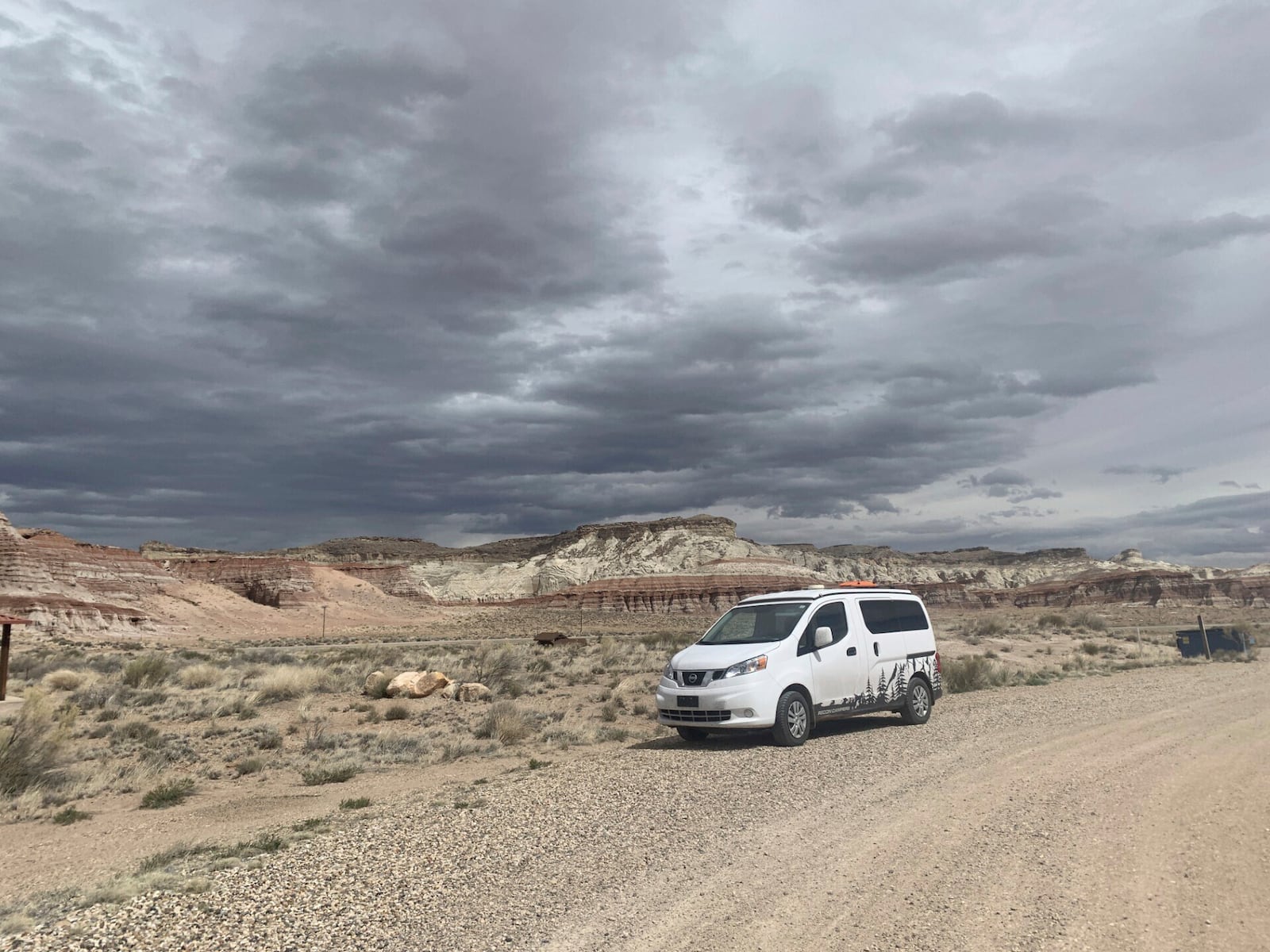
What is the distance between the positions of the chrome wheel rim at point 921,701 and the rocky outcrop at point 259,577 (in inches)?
3221

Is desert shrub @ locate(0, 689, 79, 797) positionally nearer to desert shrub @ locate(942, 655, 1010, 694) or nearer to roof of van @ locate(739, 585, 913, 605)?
roof of van @ locate(739, 585, 913, 605)

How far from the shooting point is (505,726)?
15.3 meters

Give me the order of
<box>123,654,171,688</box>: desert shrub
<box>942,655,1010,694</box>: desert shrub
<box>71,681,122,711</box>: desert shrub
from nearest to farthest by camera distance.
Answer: <box>71,681,122,711</box>: desert shrub
<box>942,655,1010,694</box>: desert shrub
<box>123,654,171,688</box>: desert shrub

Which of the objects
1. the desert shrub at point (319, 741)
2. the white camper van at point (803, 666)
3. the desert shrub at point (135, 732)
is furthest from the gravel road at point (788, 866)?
the desert shrub at point (135, 732)

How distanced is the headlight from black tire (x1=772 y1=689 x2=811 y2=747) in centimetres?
55

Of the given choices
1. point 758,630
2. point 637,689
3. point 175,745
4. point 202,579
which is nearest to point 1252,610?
point 637,689

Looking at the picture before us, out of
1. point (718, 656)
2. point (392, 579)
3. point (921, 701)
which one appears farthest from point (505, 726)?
point (392, 579)

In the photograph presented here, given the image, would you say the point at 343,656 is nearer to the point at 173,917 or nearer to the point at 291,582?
the point at 173,917

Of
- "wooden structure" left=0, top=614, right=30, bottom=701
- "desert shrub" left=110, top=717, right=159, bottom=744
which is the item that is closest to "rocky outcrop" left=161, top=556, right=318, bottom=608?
"wooden structure" left=0, top=614, right=30, bottom=701

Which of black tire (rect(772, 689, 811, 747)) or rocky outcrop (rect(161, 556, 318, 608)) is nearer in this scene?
black tire (rect(772, 689, 811, 747))

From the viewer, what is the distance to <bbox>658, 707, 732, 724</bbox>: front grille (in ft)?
37.8

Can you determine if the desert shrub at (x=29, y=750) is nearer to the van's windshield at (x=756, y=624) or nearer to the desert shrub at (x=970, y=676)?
the van's windshield at (x=756, y=624)

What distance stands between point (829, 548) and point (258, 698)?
16719cm

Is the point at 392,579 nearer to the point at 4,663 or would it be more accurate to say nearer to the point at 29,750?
the point at 4,663
